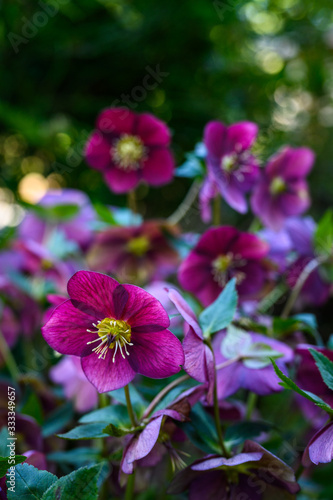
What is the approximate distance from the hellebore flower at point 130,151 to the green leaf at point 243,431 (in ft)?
1.09

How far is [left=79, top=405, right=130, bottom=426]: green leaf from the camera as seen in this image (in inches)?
14.6

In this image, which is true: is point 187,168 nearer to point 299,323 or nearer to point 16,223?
point 299,323

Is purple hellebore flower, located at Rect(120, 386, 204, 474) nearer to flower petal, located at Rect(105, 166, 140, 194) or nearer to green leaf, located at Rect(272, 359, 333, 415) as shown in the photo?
green leaf, located at Rect(272, 359, 333, 415)

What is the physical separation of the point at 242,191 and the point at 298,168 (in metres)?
0.11

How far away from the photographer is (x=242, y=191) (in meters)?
0.57

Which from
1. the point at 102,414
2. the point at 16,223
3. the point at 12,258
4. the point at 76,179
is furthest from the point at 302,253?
the point at 76,179

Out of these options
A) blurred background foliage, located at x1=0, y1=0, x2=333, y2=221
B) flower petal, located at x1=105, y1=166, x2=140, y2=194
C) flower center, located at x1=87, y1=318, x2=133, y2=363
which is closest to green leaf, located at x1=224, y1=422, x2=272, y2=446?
flower center, located at x1=87, y1=318, x2=133, y2=363

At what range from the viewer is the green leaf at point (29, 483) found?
30cm

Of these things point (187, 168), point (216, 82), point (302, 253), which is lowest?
point (216, 82)

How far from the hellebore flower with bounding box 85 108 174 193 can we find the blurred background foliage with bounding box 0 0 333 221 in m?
0.55
